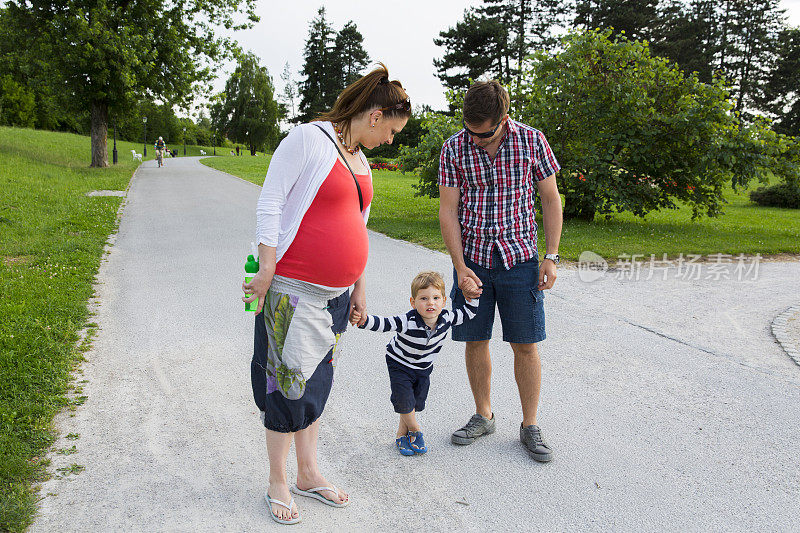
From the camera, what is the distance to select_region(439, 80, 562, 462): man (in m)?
3.04

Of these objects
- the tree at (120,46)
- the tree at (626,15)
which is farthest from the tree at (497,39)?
the tree at (120,46)

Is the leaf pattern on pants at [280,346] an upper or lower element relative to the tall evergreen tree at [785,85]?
lower

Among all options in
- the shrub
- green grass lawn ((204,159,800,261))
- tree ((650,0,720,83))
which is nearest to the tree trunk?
green grass lawn ((204,159,800,261))

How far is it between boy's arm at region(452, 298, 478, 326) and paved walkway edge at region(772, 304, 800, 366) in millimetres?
3409

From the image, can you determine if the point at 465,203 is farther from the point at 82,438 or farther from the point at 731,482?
the point at 82,438

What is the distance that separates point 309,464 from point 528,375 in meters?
1.33

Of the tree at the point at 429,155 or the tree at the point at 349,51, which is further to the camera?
the tree at the point at 349,51

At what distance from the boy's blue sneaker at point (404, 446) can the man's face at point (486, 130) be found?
1.69m

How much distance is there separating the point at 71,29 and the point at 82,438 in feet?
74.6

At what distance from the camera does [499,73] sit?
42062 mm

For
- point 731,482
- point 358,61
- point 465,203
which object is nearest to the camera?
point 731,482

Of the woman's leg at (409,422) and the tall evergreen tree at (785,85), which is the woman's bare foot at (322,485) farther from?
the tall evergreen tree at (785,85)

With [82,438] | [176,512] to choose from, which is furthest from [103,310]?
[176,512]

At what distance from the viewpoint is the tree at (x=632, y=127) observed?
11289mm
